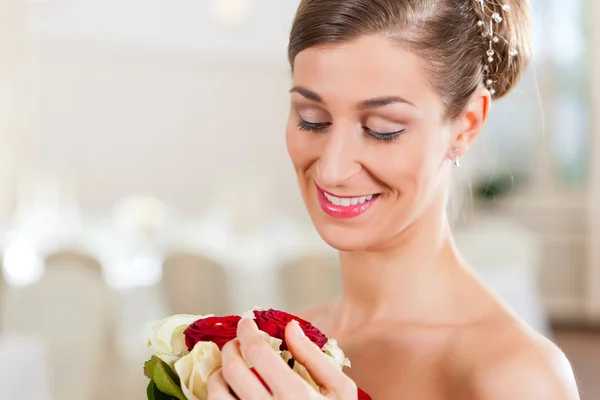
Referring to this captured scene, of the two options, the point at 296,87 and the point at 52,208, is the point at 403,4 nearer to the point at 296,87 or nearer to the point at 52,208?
the point at 296,87

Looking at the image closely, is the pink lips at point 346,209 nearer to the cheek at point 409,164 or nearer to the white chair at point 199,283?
the cheek at point 409,164

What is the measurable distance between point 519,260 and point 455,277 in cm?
364

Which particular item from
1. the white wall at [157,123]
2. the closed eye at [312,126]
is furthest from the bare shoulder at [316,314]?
the white wall at [157,123]

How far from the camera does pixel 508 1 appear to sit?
135 cm

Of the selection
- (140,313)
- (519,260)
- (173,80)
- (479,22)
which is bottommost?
(140,313)

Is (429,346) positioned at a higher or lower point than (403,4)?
lower

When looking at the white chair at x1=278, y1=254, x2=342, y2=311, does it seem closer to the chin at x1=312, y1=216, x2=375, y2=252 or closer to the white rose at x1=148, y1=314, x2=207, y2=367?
the chin at x1=312, y1=216, x2=375, y2=252

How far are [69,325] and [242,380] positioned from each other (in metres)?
2.97

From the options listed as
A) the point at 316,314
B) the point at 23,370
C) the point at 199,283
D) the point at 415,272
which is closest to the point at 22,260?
the point at 199,283

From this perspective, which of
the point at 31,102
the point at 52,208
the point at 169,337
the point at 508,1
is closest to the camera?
the point at 169,337

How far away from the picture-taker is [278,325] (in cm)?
97

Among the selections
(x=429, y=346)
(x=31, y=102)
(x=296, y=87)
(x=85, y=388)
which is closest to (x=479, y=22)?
(x=296, y=87)

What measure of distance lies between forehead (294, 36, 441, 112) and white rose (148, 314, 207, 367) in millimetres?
366

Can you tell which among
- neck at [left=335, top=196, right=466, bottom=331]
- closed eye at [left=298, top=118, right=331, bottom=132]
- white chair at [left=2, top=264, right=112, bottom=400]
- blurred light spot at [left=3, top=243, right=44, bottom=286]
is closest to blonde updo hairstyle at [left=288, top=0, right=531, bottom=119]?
closed eye at [left=298, top=118, right=331, bottom=132]
